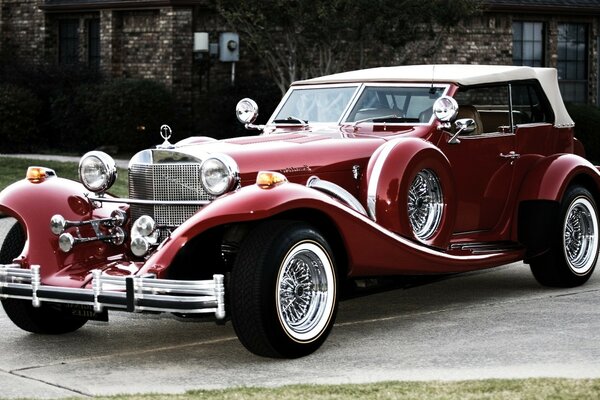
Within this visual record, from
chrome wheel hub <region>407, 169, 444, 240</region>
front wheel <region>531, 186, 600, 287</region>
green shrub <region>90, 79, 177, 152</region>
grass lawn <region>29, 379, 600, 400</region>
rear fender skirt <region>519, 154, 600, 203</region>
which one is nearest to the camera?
grass lawn <region>29, 379, 600, 400</region>

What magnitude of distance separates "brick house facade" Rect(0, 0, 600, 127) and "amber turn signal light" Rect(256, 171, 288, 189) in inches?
652

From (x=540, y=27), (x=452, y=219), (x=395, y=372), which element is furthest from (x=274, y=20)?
(x=395, y=372)

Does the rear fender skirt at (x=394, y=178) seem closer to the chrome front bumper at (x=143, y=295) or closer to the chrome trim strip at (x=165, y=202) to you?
the chrome trim strip at (x=165, y=202)

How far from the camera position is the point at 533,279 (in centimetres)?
1025

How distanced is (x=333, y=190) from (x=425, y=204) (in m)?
0.83

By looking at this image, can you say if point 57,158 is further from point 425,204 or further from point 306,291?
point 306,291

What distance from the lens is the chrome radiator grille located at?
7527 millimetres

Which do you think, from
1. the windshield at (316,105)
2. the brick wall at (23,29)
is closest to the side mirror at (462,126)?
the windshield at (316,105)

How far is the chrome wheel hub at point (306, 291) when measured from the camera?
701cm

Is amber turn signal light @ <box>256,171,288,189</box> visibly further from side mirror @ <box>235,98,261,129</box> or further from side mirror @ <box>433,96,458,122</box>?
side mirror @ <box>235,98,261,129</box>

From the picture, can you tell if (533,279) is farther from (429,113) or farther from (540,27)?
(540,27)

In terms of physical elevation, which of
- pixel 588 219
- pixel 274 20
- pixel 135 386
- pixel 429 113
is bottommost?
pixel 135 386

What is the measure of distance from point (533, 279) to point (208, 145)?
11.9 ft

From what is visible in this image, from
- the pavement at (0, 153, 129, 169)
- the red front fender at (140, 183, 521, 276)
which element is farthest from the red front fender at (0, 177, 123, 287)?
the pavement at (0, 153, 129, 169)
